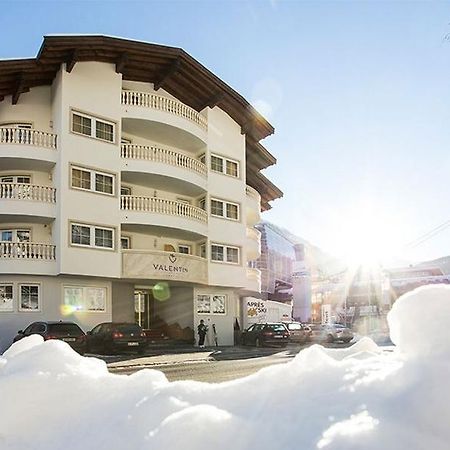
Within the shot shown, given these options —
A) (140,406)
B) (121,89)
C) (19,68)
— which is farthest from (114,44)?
(140,406)

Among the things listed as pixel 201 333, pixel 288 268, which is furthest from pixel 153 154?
pixel 288 268

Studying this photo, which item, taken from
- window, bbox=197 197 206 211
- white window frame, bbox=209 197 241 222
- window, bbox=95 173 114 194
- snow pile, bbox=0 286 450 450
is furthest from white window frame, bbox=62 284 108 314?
snow pile, bbox=0 286 450 450

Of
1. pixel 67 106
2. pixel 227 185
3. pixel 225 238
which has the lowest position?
pixel 225 238

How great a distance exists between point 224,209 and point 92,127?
977 cm

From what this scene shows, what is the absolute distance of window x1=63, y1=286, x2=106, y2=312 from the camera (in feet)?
93.0

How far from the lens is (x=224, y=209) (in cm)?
3494

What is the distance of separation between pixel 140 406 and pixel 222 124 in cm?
3457

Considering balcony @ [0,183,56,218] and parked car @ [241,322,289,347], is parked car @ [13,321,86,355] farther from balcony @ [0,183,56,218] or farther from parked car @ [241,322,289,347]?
parked car @ [241,322,289,347]

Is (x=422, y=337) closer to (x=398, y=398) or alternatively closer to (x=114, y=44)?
(x=398, y=398)

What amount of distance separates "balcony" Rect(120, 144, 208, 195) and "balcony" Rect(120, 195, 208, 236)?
4.61 feet

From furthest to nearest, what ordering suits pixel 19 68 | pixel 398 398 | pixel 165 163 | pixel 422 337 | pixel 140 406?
pixel 165 163, pixel 19 68, pixel 140 406, pixel 422 337, pixel 398 398

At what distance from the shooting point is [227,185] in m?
35.2

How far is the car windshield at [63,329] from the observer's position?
23500 millimetres

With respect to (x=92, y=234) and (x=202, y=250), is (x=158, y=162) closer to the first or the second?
(x=92, y=234)
